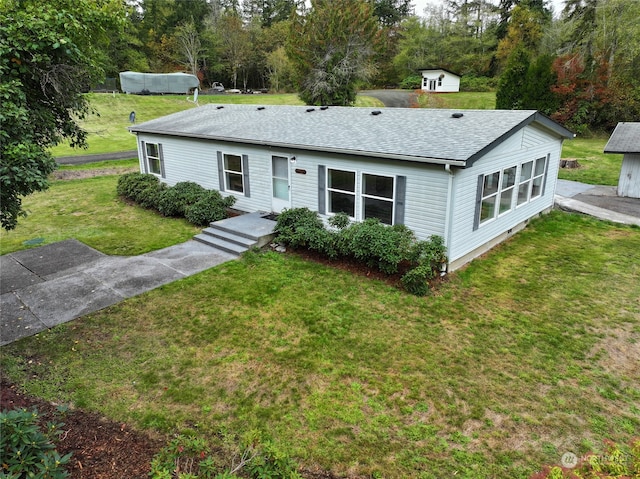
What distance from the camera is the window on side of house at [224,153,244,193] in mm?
12633

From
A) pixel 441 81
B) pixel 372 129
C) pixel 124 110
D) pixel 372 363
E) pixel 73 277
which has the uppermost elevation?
pixel 441 81

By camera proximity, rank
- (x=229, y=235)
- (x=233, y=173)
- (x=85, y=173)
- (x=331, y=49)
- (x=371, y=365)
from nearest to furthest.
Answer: (x=371, y=365) → (x=229, y=235) → (x=233, y=173) → (x=85, y=173) → (x=331, y=49)

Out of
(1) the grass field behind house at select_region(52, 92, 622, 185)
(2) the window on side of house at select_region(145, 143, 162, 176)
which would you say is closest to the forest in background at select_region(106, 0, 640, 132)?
(1) the grass field behind house at select_region(52, 92, 622, 185)

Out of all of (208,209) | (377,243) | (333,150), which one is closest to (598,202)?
(377,243)

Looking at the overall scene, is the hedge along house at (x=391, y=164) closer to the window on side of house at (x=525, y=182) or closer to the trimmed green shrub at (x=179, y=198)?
the window on side of house at (x=525, y=182)

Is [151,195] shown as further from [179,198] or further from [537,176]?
[537,176]

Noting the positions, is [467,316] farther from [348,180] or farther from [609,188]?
[609,188]

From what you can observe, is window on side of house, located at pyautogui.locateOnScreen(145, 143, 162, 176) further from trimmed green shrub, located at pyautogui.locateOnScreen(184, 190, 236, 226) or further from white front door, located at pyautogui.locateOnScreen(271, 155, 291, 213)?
white front door, located at pyautogui.locateOnScreen(271, 155, 291, 213)

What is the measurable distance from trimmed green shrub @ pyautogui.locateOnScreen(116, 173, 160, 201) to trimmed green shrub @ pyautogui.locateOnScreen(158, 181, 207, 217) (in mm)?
1685

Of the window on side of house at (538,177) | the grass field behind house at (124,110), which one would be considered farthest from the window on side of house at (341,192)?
the grass field behind house at (124,110)

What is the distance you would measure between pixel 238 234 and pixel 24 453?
24.8ft

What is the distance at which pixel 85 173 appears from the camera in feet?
63.6

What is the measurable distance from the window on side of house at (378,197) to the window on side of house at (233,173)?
4.58 m

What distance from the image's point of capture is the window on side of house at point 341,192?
9.95 meters
